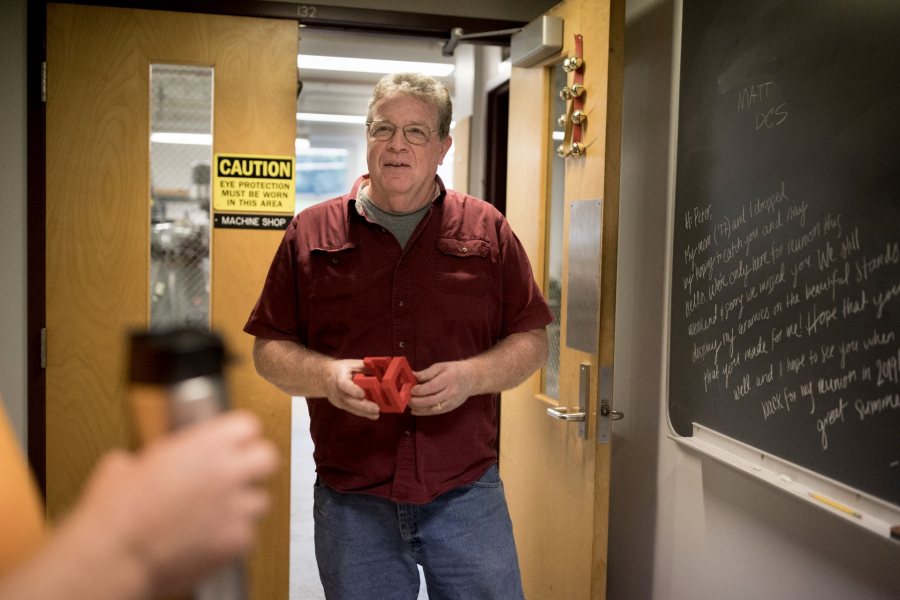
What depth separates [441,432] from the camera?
5.93 ft

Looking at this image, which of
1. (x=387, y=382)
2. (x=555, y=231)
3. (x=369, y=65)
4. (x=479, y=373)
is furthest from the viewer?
(x=369, y=65)

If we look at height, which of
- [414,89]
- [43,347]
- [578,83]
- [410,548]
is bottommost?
[410,548]

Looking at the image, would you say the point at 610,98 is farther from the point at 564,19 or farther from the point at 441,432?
the point at 441,432

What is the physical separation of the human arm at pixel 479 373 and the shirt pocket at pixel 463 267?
155mm

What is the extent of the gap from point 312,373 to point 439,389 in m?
0.30

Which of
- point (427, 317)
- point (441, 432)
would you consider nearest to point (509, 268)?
point (427, 317)

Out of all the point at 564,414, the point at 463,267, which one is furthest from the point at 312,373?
the point at 564,414

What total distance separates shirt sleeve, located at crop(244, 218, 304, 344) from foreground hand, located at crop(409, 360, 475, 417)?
1.30 ft

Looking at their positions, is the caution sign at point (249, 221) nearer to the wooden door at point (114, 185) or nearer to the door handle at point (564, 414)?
the wooden door at point (114, 185)

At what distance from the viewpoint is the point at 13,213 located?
104 inches

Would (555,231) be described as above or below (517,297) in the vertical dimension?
above

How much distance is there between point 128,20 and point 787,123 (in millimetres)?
2197

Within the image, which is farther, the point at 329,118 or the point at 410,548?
the point at 329,118

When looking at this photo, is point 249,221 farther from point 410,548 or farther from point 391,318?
point 410,548
